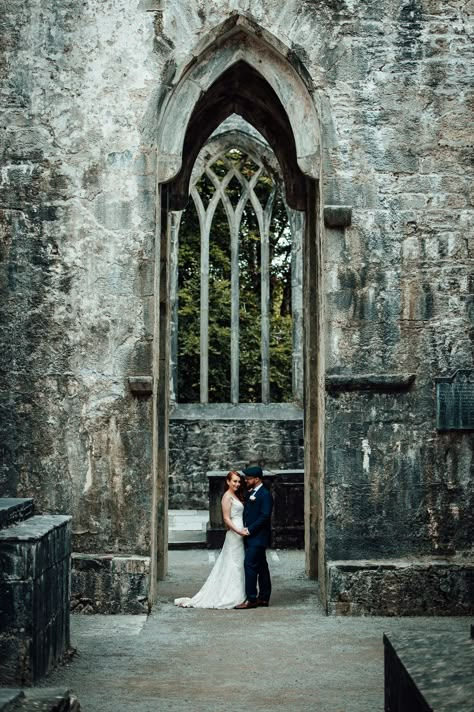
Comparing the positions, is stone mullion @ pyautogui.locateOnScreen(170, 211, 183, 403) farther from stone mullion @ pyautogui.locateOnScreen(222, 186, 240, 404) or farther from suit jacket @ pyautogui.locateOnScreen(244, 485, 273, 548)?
suit jacket @ pyautogui.locateOnScreen(244, 485, 273, 548)

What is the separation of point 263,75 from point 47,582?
4.79 m

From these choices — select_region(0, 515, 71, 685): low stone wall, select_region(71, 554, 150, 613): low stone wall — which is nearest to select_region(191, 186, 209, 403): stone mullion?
select_region(71, 554, 150, 613): low stone wall

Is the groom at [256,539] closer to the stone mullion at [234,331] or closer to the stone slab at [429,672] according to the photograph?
the stone slab at [429,672]

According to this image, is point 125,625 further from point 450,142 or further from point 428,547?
point 450,142

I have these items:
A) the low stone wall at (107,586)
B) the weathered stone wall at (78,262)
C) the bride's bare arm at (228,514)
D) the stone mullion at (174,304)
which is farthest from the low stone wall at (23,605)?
the stone mullion at (174,304)

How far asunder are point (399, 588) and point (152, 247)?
3.21 m

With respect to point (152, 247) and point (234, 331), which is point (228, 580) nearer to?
point (152, 247)

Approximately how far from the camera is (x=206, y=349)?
1822cm

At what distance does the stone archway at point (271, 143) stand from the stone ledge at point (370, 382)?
29 cm

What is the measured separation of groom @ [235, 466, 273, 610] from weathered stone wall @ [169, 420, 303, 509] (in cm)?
774

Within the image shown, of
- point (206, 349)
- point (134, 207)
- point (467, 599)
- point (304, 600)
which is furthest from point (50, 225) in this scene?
point (206, 349)

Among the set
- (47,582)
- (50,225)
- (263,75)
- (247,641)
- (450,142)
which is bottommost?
(247,641)

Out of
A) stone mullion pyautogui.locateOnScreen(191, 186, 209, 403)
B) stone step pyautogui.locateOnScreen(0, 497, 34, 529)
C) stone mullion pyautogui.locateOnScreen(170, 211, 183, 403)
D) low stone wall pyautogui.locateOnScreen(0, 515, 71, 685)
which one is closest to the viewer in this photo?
low stone wall pyautogui.locateOnScreen(0, 515, 71, 685)

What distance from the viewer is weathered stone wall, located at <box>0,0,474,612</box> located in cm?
838
